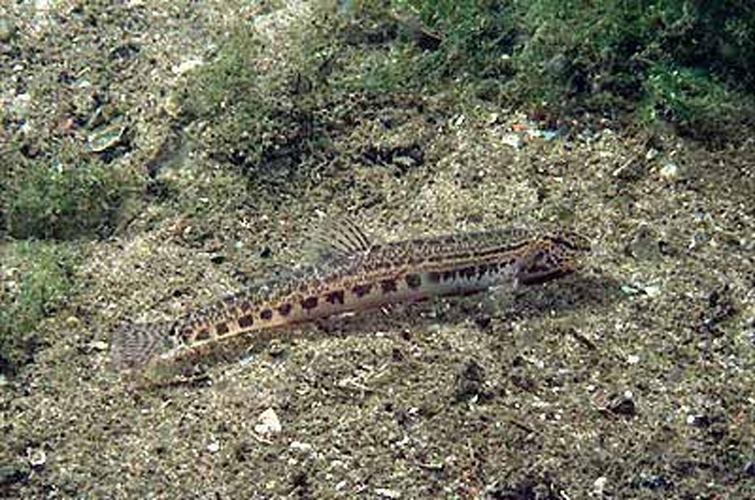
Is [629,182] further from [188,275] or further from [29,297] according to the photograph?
[29,297]

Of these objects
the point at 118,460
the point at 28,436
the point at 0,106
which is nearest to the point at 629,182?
the point at 118,460

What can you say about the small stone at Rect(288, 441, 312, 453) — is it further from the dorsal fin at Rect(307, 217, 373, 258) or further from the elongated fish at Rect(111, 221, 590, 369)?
the dorsal fin at Rect(307, 217, 373, 258)

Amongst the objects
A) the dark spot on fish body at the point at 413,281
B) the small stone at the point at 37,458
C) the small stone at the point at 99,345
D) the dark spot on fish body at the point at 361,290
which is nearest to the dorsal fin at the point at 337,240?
the dark spot on fish body at the point at 361,290

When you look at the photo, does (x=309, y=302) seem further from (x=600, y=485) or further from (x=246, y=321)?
(x=600, y=485)

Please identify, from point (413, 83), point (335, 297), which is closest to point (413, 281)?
point (335, 297)

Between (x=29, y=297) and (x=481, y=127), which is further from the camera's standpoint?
(x=481, y=127)

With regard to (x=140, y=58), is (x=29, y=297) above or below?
below

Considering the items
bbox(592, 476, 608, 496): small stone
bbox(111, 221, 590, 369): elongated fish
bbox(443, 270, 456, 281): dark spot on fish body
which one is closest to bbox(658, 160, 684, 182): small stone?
bbox(111, 221, 590, 369): elongated fish
